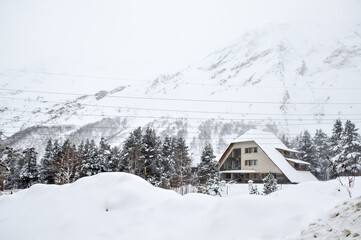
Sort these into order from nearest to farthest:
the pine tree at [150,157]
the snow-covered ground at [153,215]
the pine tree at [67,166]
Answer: the snow-covered ground at [153,215] < the pine tree at [67,166] < the pine tree at [150,157]

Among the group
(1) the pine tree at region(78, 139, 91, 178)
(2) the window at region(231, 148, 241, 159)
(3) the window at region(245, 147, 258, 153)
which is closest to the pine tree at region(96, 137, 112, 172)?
(1) the pine tree at region(78, 139, 91, 178)

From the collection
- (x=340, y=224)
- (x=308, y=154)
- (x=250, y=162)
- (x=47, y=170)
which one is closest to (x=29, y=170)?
(x=47, y=170)

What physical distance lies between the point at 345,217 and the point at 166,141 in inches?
1527

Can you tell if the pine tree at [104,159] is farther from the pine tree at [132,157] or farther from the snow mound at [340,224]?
the snow mound at [340,224]

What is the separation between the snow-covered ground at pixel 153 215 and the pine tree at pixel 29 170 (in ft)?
139

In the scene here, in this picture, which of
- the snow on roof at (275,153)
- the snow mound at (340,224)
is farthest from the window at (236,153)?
the snow mound at (340,224)

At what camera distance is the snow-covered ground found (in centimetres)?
546

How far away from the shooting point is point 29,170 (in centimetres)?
4334

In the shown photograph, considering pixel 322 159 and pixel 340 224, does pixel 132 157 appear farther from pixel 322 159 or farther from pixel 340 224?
pixel 322 159

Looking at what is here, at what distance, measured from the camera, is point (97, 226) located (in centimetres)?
591

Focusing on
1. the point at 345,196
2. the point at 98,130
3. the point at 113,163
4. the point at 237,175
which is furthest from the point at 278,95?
the point at 345,196

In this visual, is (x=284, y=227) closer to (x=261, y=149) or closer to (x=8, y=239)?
(x=8, y=239)

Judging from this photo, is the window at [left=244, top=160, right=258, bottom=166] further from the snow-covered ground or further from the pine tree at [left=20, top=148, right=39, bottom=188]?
the pine tree at [left=20, top=148, right=39, bottom=188]

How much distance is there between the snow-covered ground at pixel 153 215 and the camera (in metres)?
5.46
